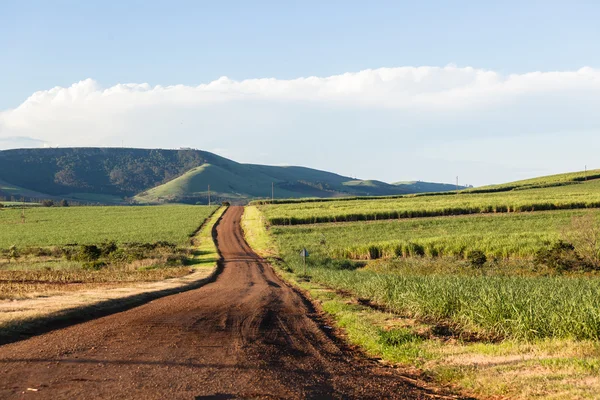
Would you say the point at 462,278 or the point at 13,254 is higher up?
the point at 462,278

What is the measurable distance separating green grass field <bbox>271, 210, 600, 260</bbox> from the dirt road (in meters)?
31.3

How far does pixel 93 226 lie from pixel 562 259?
2541 inches

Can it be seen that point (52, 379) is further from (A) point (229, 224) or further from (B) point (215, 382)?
(A) point (229, 224)

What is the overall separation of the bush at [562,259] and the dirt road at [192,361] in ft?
73.7

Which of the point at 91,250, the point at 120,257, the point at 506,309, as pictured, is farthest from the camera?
the point at 91,250

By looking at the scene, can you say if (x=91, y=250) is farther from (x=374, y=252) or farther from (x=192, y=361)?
(x=192, y=361)

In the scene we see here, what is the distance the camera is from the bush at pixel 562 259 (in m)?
34.9

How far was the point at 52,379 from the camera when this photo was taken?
30.3 ft

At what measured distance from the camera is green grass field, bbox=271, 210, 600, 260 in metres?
46.2

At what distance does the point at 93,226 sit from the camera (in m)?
82.3

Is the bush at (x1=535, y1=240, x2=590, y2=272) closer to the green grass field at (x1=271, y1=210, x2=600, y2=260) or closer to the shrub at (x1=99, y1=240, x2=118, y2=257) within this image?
the green grass field at (x1=271, y1=210, x2=600, y2=260)

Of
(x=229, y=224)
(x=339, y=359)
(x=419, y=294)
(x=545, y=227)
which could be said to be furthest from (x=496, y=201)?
(x=339, y=359)

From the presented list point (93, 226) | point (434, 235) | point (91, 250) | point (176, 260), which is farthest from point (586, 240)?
point (93, 226)

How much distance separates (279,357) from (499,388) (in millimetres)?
4391
